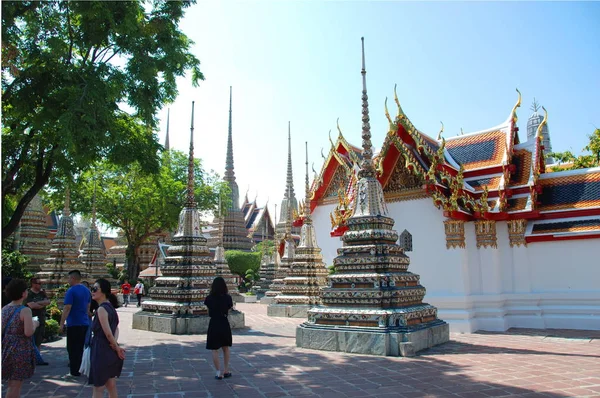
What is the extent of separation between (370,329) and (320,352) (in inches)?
42.2

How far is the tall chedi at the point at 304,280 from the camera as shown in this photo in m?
17.4

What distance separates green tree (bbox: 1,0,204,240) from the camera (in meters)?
8.02

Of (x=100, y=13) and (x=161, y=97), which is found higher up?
(x=100, y=13)

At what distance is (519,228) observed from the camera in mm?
14094

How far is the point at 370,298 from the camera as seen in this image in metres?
8.93

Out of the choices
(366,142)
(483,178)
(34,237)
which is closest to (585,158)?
(483,178)

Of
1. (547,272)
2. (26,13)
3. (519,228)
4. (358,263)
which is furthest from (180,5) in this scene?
(547,272)

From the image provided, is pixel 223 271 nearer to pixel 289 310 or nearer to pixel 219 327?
pixel 289 310

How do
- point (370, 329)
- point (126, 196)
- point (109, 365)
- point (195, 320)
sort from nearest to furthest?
point (109, 365) → point (370, 329) → point (195, 320) → point (126, 196)

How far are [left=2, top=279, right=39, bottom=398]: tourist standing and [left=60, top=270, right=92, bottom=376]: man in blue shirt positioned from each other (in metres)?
2.39

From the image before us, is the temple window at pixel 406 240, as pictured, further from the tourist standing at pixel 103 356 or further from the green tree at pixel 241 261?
the green tree at pixel 241 261

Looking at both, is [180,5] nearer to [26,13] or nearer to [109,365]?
[26,13]

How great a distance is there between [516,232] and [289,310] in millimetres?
8101

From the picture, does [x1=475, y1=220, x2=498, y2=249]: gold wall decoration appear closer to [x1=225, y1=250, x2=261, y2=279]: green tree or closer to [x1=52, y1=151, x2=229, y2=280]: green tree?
[x1=52, y1=151, x2=229, y2=280]: green tree
